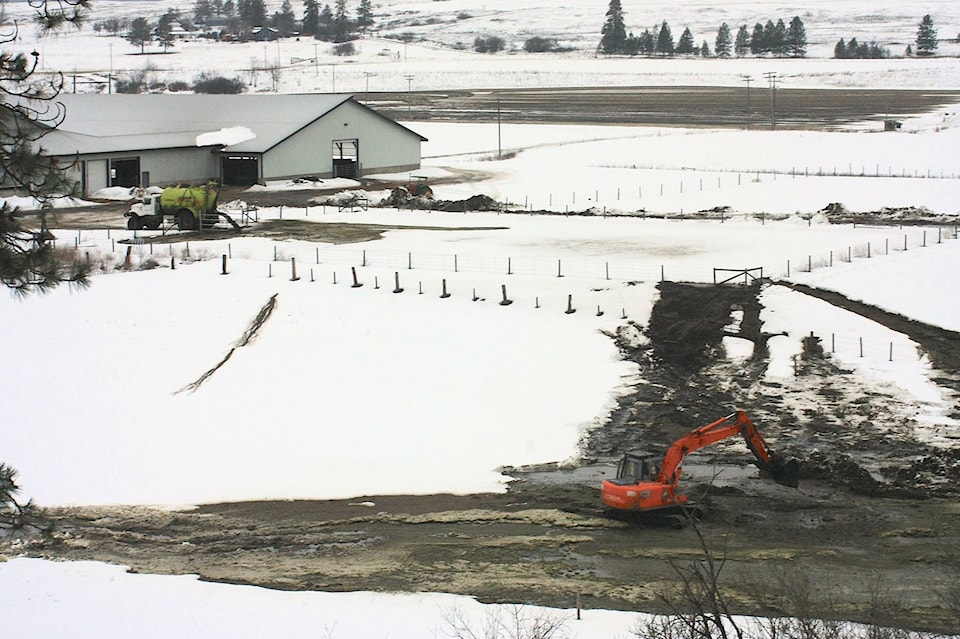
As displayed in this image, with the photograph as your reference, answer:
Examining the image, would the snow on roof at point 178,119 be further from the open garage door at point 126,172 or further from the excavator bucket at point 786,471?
the excavator bucket at point 786,471

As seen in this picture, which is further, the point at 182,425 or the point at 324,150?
the point at 324,150

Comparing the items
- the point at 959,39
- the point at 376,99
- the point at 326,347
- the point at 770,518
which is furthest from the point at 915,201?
the point at 959,39

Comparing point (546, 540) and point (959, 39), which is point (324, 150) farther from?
point (959, 39)

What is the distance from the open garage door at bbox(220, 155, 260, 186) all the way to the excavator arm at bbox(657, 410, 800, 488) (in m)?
41.1

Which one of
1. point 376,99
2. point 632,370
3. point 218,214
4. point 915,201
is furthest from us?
point 376,99

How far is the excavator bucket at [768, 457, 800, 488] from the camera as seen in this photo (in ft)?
77.8

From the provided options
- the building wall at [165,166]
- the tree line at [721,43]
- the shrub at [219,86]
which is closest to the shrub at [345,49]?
the tree line at [721,43]

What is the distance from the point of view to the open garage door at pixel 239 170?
6128cm

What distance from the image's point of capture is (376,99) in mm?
120688

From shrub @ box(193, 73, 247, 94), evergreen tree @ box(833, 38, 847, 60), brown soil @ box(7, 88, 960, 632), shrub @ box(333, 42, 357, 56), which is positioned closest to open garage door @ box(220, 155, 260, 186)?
brown soil @ box(7, 88, 960, 632)

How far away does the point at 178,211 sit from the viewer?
152 feet

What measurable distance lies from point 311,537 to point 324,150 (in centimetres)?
4311

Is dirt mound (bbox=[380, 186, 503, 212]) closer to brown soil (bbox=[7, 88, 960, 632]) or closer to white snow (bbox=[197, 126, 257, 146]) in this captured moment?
white snow (bbox=[197, 126, 257, 146])

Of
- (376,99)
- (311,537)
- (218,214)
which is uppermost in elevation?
(376,99)
